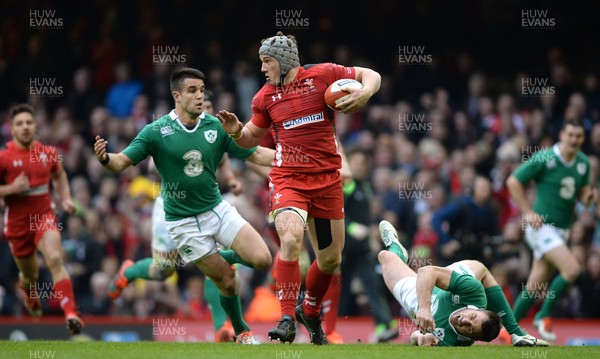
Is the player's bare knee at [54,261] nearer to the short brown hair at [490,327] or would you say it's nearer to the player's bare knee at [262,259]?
the player's bare knee at [262,259]

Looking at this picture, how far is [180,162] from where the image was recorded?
10109 mm

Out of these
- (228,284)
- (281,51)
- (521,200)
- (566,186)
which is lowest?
(228,284)

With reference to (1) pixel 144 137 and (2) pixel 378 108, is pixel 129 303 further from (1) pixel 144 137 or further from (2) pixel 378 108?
(1) pixel 144 137

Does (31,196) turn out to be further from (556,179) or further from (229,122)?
(556,179)

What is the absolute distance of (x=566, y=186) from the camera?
42.4ft

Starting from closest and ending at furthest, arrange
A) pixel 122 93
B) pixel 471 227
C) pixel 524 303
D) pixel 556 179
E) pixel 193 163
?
pixel 193 163 → pixel 524 303 → pixel 556 179 → pixel 471 227 → pixel 122 93

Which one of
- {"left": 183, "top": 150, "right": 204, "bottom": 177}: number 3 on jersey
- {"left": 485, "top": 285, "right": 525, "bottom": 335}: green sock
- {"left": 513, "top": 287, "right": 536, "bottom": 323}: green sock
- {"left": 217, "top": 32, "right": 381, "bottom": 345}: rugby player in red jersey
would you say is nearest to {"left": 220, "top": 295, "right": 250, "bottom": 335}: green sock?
{"left": 217, "top": 32, "right": 381, "bottom": 345}: rugby player in red jersey

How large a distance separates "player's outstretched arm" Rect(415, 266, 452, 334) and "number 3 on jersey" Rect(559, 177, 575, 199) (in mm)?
4104

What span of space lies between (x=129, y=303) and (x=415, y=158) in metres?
4.96

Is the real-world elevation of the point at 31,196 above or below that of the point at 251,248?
above

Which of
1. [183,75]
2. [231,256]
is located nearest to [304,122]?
[183,75]

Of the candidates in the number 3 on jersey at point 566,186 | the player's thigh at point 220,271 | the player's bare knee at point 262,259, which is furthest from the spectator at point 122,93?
the player's bare knee at point 262,259

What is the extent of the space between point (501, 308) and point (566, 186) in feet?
11.8

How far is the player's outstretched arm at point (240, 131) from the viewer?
9734 millimetres
